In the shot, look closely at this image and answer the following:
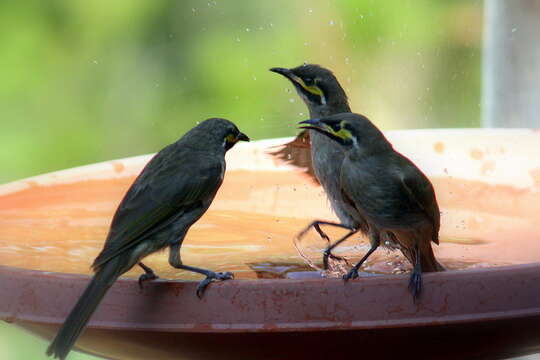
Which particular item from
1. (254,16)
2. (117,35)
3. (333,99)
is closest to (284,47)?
(254,16)

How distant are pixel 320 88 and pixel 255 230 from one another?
2.04 feet

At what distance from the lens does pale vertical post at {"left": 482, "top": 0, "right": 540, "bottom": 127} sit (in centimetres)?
530

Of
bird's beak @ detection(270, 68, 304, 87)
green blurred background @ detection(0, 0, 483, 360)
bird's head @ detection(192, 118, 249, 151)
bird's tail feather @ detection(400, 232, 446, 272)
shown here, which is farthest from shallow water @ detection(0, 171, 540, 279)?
green blurred background @ detection(0, 0, 483, 360)

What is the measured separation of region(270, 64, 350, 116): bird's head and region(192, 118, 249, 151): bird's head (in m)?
0.58

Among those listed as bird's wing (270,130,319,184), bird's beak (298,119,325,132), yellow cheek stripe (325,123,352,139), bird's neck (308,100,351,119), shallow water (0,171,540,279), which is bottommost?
shallow water (0,171,540,279)

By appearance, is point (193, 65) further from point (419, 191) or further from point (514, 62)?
point (419, 191)

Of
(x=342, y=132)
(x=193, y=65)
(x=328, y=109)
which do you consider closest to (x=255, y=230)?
(x=328, y=109)

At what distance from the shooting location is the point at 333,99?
443cm

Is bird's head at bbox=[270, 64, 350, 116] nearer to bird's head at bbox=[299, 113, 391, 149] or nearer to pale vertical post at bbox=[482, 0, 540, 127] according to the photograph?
bird's head at bbox=[299, 113, 391, 149]

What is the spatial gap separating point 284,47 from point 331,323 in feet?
17.7

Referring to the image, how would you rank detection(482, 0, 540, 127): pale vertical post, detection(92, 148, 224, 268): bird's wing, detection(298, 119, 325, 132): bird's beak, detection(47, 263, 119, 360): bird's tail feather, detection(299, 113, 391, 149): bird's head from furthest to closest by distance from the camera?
1. detection(482, 0, 540, 127): pale vertical post
2. detection(299, 113, 391, 149): bird's head
3. detection(298, 119, 325, 132): bird's beak
4. detection(92, 148, 224, 268): bird's wing
5. detection(47, 263, 119, 360): bird's tail feather

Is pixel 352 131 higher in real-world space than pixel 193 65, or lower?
higher

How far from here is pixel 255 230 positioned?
4438mm

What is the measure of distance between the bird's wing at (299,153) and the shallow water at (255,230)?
6cm
